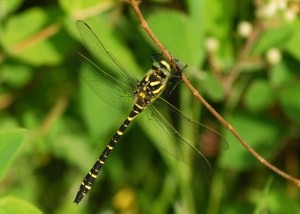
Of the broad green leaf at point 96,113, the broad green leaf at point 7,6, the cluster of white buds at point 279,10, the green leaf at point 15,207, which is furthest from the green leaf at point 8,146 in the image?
the cluster of white buds at point 279,10

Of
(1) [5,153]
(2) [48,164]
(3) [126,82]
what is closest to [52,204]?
(2) [48,164]

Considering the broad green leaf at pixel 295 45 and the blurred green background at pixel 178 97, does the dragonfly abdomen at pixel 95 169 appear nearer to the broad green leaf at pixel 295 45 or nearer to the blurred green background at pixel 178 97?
the blurred green background at pixel 178 97

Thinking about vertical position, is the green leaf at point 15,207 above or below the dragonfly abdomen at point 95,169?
below

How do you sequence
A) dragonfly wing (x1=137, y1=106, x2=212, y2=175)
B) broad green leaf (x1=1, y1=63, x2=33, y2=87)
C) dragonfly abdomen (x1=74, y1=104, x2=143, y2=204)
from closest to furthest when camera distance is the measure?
dragonfly wing (x1=137, y1=106, x2=212, y2=175) < dragonfly abdomen (x1=74, y1=104, x2=143, y2=204) < broad green leaf (x1=1, y1=63, x2=33, y2=87)

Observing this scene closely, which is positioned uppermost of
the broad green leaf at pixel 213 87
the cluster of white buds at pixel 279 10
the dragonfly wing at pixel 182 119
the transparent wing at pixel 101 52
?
the cluster of white buds at pixel 279 10

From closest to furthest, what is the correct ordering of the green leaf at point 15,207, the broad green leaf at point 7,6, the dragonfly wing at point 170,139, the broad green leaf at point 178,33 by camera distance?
the green leaf at point 15,207
the dragonfly wing at point 170,139
the broad green leaf at point 178,33
the broad green leaf at point 7,6

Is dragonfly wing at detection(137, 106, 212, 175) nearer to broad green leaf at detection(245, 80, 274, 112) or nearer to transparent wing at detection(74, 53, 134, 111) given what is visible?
transparent wing at detection(74, 53, 134, 111)

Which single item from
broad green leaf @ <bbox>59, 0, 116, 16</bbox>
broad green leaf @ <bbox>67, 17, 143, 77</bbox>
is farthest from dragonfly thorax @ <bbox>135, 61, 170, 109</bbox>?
broad green leaf @ <bbox>59, 0, 116, 16</bbox>

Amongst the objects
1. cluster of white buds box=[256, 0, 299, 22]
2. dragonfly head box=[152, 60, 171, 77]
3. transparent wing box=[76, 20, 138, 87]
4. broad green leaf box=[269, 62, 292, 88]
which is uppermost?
cluster of white buds box=[256, 0, 299, 22]

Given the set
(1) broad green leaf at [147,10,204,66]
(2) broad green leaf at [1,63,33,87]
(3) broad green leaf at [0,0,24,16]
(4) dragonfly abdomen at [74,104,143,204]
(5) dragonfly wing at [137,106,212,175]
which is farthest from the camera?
(2) broad green leaf at [1,63,33,87]
